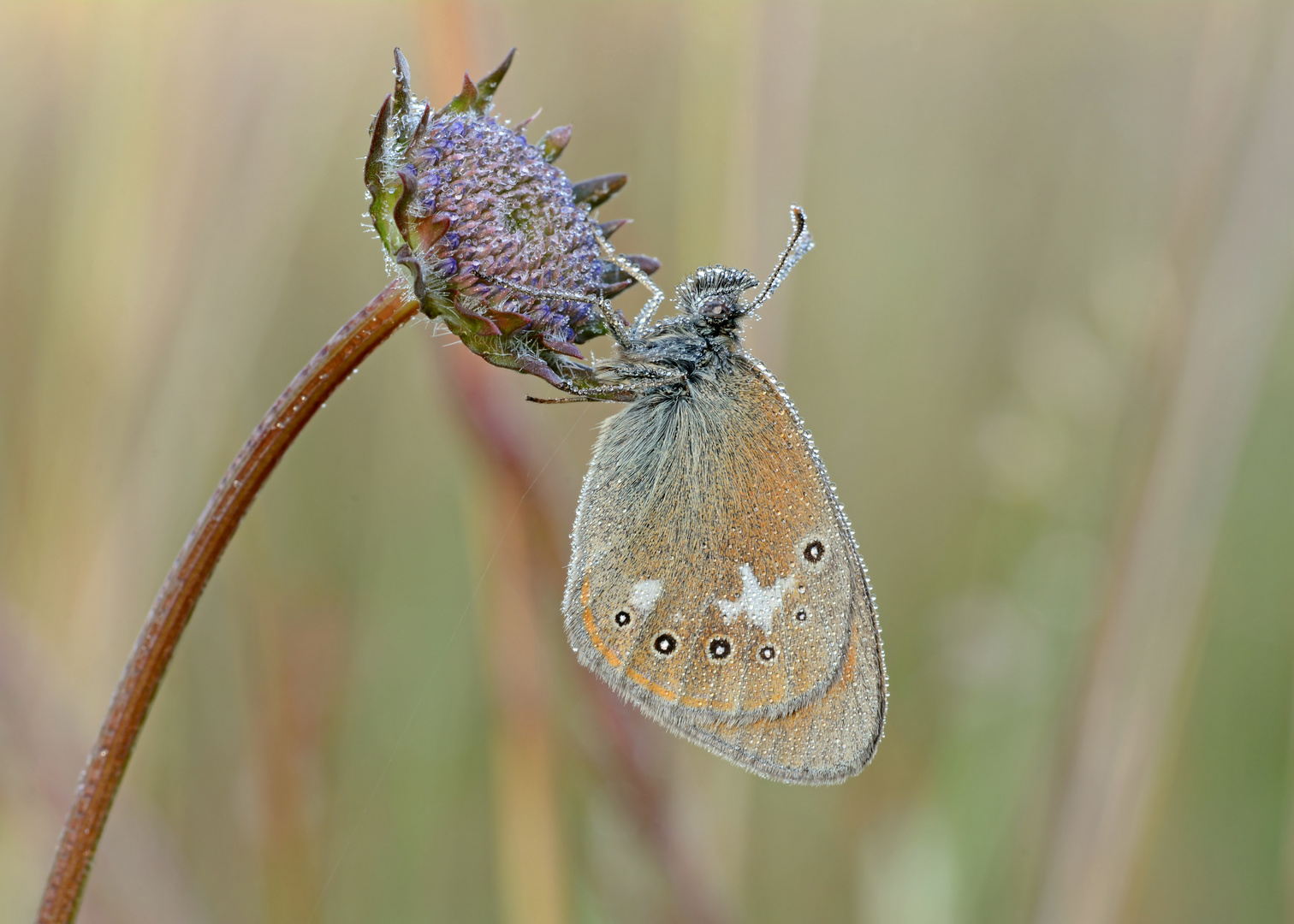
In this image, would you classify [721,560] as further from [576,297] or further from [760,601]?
[576,297]

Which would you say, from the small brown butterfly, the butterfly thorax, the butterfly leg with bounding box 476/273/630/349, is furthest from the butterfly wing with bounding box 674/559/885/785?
the butterfly leg with bounding box 476/273/630/349

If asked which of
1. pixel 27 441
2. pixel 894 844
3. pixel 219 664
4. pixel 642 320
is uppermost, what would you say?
pixel 642 320

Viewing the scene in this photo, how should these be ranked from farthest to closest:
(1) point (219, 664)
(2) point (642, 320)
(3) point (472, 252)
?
(1) point (219, 664) → (2) point (642, 320) → (3) point (472, 252)

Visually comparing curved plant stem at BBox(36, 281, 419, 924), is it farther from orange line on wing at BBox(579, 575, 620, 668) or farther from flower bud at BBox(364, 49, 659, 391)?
orange line on wing at BBox(579, 575, 620, 668)

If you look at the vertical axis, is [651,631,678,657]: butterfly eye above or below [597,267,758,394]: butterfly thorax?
below

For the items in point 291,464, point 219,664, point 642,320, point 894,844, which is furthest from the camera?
point 291,464

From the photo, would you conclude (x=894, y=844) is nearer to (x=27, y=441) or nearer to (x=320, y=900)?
(x=320, y=900)

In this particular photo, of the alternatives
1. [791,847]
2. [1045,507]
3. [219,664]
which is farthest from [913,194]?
[219,664]
